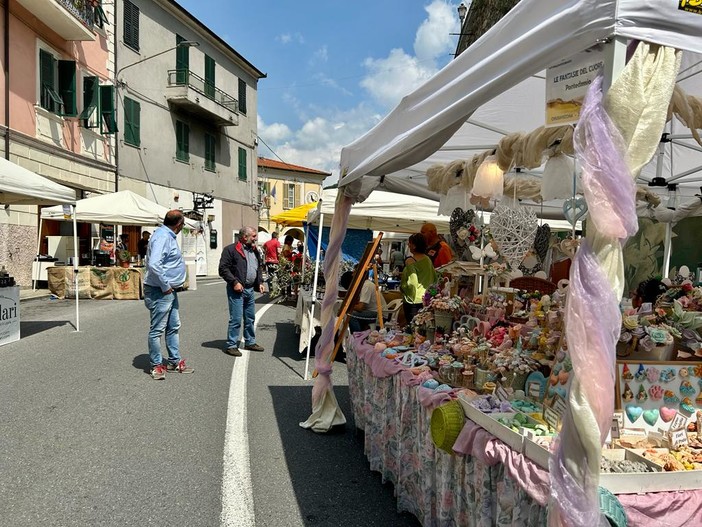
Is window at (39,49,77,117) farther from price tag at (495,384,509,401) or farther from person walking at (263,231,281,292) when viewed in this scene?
price tag at (495,384,509,401)

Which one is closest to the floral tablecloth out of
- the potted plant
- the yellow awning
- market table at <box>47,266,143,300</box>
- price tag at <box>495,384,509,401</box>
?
price tag at <box>495,384,509,401</box>

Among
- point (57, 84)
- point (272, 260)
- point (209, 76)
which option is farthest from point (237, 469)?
point (209, 76)

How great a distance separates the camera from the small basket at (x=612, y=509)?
167cm

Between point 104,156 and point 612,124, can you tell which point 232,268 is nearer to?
point 612,124

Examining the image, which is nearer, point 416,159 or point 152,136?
point 416,159

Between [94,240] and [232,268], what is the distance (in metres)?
12.3

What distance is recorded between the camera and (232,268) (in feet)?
23.5

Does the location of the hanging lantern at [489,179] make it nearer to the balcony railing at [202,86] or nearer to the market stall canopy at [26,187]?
the market stall canopy at [26,187]

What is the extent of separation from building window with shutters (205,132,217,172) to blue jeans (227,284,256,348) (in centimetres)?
2067

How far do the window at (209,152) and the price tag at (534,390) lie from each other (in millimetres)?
25881

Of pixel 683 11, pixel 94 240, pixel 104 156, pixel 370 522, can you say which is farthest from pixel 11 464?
pixel 104 156

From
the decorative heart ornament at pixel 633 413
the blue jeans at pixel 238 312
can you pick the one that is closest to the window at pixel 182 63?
the blue jeans at pixel 238 312

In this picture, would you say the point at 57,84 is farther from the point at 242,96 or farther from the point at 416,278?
the point at 242,96

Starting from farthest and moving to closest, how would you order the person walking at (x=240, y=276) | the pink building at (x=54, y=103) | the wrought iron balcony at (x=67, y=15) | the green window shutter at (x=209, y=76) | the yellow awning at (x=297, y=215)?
the green window shutter at (x=209, y=76)
the wrought iron balcony at (x=67, y=15)
the pink building at (x=54, y=103)
the yellow awning at (x=297, y=215)
the person walking at (x=240, y=276)
